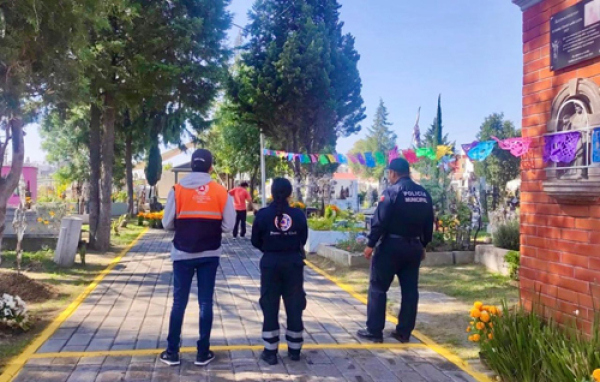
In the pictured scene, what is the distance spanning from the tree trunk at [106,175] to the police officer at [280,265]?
31.6ft

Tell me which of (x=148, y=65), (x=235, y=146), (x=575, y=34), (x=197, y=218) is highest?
(x=235, y=146)

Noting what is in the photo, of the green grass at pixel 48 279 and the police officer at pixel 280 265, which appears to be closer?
the police officer at pixel 280 265


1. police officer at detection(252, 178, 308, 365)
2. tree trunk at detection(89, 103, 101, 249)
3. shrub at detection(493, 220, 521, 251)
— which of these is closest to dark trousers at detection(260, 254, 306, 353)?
police officer at detection(252, 178, 308, 365)

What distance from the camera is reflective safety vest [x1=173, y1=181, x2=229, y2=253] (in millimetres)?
4777

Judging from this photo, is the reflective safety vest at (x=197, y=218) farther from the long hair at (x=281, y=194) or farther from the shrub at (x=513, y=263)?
the shrub at (x=513, y=263)

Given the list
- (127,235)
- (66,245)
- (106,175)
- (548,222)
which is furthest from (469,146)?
(127,235)

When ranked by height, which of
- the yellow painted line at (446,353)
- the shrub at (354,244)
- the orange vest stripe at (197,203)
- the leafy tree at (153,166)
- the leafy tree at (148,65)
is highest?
the leafy tree at (148,65)

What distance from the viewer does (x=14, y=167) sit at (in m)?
7.67

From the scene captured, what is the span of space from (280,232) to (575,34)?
2927 millimetres

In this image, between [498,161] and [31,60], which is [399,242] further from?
[498,161]

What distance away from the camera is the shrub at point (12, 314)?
5793mm

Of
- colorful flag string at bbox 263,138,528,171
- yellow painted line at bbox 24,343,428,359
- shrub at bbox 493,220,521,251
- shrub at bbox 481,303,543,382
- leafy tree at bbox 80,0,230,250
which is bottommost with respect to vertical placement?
yellow painted line at bbox 24,343,428,359

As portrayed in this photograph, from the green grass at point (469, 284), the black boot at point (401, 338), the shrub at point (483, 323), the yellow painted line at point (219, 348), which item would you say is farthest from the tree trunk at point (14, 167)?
the green grass at point (469, 284)

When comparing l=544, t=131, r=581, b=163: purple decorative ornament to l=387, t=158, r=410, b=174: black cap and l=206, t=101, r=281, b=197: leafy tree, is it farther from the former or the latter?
l=206, t=101, r=281, b=197: leafy tree
